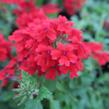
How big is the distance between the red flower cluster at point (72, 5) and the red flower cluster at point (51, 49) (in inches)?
34.7

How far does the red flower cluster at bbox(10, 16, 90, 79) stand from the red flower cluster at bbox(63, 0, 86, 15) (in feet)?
2.89

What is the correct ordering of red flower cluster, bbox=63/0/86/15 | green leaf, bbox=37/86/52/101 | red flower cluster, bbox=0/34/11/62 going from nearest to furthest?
green leaf, bbox=37/86/52/101 → red flower cluster, bbox=0/34/11/62 → red flower cluster, bbox=63/0/86/15

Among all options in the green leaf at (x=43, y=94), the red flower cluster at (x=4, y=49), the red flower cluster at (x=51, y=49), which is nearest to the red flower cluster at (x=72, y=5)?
the red flower cluster at (x=4, y=49)

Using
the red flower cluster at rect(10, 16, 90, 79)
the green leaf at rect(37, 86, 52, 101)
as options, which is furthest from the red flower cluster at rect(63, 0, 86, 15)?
the green leaf at rect(37, 86, 52, 101)

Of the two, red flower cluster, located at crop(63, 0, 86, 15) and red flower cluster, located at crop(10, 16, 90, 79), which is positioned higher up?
red flower cluster, located at crop(10, 16, 90, 79)

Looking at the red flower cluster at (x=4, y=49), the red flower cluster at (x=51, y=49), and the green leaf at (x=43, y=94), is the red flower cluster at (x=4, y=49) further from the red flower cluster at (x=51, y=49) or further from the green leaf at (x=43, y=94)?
the green leaf at (x=43, y=94)

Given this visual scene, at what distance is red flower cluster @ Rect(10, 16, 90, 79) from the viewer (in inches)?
50.5

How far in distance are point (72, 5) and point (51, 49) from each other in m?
1.03

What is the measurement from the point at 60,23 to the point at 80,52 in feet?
0.45

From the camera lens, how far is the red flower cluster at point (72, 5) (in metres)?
2.27

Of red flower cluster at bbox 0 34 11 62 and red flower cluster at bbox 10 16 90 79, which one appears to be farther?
red flower cluster at bbox 0 34 11 62

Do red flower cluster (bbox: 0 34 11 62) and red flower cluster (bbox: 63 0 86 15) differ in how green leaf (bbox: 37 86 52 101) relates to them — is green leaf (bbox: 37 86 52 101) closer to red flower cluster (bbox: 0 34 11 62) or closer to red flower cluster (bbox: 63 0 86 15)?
red flower cluster (bbox: 0 34 11 62)

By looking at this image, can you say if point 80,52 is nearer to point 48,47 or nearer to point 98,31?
point 48,47

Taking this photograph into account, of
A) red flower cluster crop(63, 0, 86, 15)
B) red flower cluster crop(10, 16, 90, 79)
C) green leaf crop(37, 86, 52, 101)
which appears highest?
red flower cluster crop(10, 16, 90, 79)
